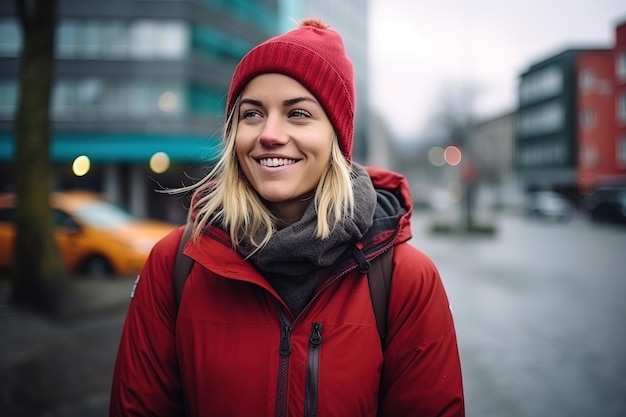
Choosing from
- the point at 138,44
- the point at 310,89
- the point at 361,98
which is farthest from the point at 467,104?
the point at 361,98


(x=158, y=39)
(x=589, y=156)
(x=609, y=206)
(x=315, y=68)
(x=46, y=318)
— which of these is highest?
(x=158, y=39)

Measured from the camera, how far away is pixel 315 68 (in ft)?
5.88

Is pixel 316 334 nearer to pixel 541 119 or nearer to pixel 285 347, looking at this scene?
pixel 285 347

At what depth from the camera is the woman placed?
5.54 feet

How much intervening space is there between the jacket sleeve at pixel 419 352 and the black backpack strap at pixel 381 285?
0.02m

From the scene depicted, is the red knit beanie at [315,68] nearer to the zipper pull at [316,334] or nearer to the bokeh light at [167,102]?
the zipper pull at [316,334]

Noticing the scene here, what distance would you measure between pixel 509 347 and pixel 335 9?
72.2 m

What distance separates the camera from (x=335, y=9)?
235 ft

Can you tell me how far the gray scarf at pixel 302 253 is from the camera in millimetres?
1752

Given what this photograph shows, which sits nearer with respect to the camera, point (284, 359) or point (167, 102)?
point (284, 359)

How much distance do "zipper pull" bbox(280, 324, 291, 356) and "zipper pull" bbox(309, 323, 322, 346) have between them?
0.08 metres

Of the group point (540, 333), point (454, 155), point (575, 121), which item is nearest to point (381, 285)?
point (540, 333)

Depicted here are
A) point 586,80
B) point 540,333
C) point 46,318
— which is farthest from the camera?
point 586,80

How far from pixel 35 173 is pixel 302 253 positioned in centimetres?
646
